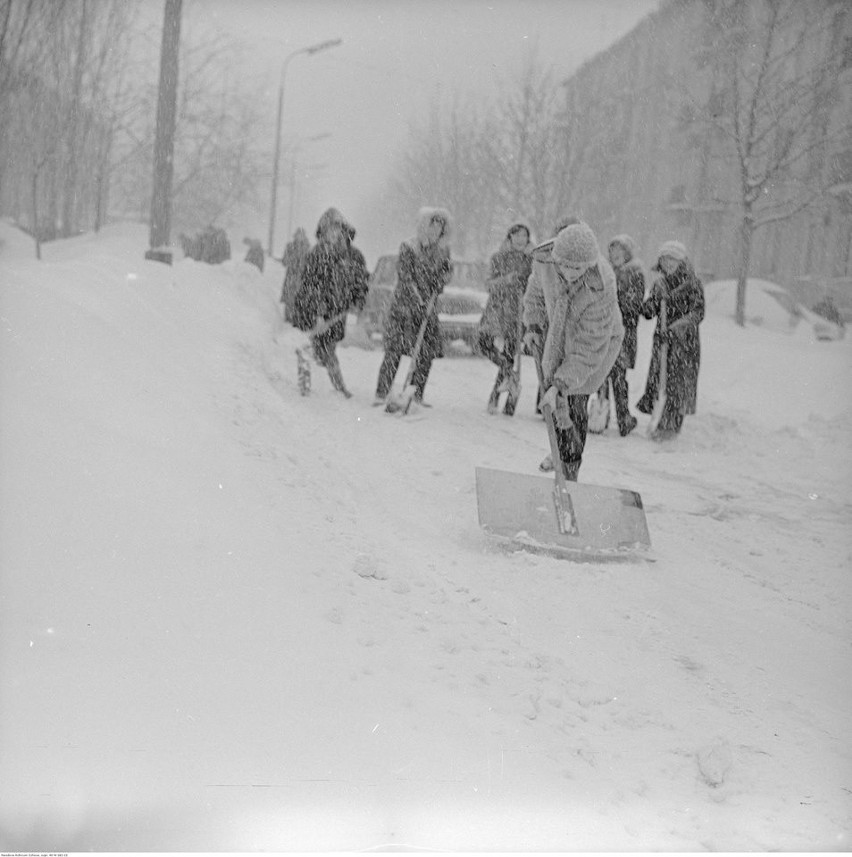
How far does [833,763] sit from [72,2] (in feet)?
13.9

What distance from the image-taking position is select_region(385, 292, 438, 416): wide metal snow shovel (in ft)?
24.0

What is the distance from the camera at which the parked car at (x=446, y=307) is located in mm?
11312

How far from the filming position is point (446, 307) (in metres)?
11.5

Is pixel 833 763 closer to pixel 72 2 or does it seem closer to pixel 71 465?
pixel 71 465

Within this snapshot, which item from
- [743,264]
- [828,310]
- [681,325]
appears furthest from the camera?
[828,310]

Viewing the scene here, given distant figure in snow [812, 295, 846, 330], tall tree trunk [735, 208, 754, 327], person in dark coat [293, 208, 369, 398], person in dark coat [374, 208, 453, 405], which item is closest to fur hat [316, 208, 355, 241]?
person in dark coat [293, 208, 369, 398]

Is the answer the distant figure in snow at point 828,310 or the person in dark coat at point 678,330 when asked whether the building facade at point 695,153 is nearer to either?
the distant figure in snow at point 828,310

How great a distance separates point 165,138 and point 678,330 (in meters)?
4.94

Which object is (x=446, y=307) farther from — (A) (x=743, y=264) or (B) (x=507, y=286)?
(A) (x=743, y=264)

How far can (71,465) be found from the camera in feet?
8.96

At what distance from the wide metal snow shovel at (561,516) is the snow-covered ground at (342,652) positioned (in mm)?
100

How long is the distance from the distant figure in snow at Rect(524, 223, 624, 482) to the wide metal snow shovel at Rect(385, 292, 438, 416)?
2.46m

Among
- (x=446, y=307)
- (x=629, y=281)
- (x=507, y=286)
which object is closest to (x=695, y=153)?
(x=446, y=307)

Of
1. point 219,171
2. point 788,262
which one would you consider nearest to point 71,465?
point 219,171
